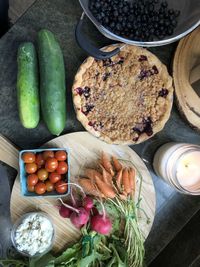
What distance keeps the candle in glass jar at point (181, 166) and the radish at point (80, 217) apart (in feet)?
0.75

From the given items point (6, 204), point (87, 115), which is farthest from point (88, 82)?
point (6, 204)

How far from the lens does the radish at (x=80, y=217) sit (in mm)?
1048

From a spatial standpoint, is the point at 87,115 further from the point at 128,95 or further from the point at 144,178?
the point at 144,178

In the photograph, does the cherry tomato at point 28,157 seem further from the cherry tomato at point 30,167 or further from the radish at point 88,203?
the radish at point 88,203

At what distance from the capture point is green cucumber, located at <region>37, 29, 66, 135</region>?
1.03m

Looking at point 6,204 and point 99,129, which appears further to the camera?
point 6,204

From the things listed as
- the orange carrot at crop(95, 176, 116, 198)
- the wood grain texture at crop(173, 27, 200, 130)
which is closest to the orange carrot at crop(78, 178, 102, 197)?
the orange carrot at crop(95, 176, 116, 198)

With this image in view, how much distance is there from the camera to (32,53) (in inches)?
41.4

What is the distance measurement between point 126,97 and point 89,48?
177 millimetres

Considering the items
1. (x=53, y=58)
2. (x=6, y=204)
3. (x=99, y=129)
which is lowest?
(x=6, y=204)

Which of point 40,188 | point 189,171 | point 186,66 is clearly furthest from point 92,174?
point 186,66

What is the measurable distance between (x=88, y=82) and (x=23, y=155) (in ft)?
0.81

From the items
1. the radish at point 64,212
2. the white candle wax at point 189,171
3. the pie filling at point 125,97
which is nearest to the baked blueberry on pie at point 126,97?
the pie filling at point 125,97

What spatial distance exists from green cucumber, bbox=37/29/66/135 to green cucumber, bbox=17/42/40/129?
20 mm
